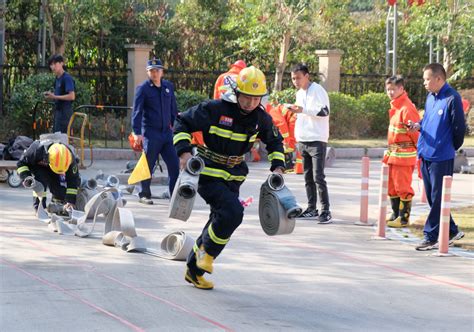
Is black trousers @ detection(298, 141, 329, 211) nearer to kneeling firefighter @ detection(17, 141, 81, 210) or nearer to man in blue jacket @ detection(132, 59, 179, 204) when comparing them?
man in blue jacket @ detection(132, 59, 179, 204)

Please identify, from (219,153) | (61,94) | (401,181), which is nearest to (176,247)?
(219,153)

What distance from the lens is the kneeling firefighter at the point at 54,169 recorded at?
10.8 metres

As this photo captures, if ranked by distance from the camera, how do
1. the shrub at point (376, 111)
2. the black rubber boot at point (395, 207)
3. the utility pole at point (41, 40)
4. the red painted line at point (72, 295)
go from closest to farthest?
1. the red painted line at point (72, 295)
2. the black rubber boot at point (395, 207)
3. the utility pole at point (41, 40)
4. the shrub at point (376, 111)

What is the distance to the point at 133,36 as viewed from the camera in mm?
27078

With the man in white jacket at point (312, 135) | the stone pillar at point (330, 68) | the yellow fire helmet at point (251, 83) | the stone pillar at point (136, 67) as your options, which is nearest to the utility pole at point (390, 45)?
the stone pillar at point (330, 68)

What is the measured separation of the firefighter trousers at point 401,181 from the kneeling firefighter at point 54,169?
3.75 meters

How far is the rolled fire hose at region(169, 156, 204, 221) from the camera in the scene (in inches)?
296

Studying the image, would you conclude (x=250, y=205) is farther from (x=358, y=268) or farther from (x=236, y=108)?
(x=236, y=108)

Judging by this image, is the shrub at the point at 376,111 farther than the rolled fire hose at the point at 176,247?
Yes

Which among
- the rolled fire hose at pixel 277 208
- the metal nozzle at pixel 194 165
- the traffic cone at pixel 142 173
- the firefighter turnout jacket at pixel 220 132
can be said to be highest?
the firefighter turnout jacket at pixel 220 132

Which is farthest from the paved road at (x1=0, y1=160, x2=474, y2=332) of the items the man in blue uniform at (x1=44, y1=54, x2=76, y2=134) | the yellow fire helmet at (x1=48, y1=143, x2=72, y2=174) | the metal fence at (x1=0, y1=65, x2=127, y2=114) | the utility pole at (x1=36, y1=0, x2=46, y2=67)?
the utility pole at (x1=36, y1=0, x2=46, y2=67)

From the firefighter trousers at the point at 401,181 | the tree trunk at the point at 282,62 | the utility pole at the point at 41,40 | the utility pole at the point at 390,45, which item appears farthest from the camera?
the utility pole at the point at 390,45

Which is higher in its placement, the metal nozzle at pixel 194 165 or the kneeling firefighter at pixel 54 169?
the metal nozzle at pixel 194 165

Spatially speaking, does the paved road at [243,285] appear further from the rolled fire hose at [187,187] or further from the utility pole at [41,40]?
the utility pole at [41,40]
